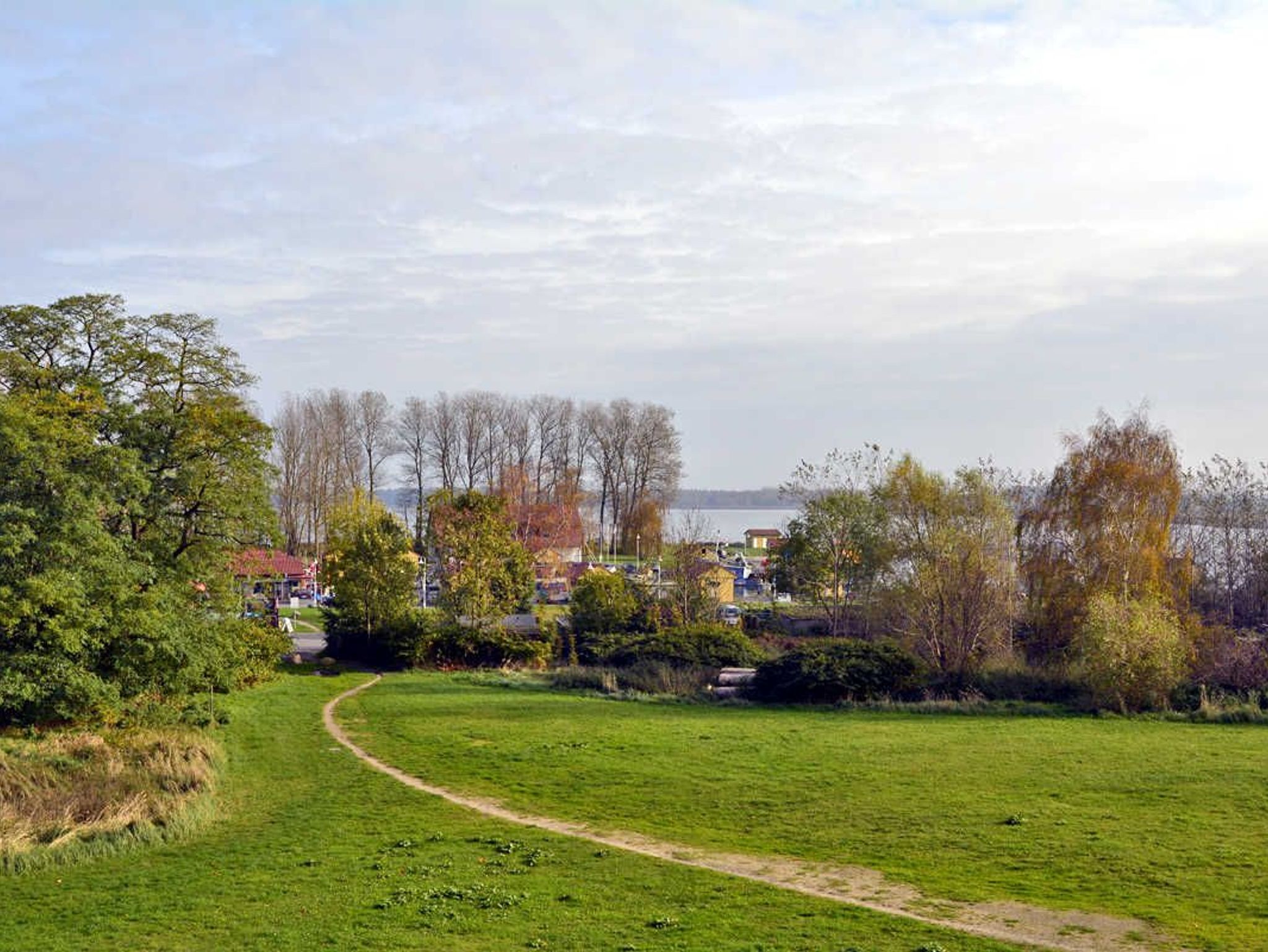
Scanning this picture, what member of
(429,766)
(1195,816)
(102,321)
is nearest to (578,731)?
(429,766)

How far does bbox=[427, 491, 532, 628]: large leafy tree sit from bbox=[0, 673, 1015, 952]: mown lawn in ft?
74.8

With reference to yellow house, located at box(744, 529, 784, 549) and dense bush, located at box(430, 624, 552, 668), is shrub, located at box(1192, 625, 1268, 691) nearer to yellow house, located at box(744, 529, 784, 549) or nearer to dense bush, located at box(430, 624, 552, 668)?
dense bush, located at box(430, 624, 552, 668)

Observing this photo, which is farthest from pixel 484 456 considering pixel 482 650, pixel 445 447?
pixel 482 650

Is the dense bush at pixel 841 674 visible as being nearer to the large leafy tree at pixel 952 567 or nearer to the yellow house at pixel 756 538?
the large leafy tree at pixel 952 567

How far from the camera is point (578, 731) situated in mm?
24984

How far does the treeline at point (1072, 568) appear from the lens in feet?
98.0

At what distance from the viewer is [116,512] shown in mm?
26094

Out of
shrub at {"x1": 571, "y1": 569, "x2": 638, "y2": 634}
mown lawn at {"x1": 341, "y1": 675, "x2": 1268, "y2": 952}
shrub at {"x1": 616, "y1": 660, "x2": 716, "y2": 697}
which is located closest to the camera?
mown lawn at {"x1": 341, "y1": 675, "x2": 1268, "y2": 952}

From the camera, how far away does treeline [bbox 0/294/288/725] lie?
76.5 ft

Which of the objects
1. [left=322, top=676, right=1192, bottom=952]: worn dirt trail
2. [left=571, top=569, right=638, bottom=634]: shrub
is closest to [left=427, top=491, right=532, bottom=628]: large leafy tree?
[left=571, top=569, right=638, bottom=634]: shrub

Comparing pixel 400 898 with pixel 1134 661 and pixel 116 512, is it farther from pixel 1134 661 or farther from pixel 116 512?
pixel 1134 661

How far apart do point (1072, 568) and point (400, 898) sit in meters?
30.2

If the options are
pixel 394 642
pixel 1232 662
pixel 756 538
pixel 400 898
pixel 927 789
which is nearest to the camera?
pixel 400 898

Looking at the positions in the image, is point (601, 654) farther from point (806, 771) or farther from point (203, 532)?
point (806, 771)
